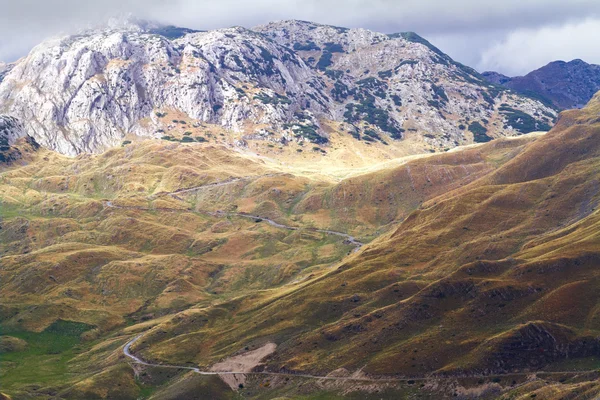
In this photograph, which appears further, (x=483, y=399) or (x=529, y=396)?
(x=483, y=399)

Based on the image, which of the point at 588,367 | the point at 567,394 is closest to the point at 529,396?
the point at 567,394

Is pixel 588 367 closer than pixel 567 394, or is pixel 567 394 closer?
pixel 567 394

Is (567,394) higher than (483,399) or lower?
higher

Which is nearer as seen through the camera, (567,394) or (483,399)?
(567,394)

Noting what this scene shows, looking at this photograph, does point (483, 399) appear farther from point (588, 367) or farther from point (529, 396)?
point (588, 367)

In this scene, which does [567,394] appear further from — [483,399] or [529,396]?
[483,399]

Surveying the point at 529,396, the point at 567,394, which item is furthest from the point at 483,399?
the point at 567,394
